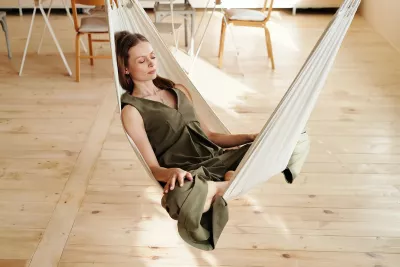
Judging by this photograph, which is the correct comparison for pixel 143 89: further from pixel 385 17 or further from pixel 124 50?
pixel 385 17

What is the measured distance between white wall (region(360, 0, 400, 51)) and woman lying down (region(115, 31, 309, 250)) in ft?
10.4

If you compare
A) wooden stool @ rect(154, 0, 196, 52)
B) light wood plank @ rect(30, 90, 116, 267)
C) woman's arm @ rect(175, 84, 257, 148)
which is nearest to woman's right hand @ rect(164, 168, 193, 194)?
woman's arm @ rect(175, 84, 257, 148)

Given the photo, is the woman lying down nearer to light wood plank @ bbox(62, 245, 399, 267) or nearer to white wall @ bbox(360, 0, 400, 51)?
light wood plank @ bbox(62, 245, 399, 267)

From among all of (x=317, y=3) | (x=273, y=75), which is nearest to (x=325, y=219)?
(x=273, y=75)

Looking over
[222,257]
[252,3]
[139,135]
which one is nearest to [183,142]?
[139,135]

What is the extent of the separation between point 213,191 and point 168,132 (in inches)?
14.4

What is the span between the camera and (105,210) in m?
2.78

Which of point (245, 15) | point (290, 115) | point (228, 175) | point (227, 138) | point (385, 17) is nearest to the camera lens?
point (290, 115)

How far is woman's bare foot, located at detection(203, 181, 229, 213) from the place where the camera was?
6.40ft

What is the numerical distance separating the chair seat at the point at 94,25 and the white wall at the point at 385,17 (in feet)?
8.16

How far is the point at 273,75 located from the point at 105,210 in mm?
2127

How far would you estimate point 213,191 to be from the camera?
1.98m

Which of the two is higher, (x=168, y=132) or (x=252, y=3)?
(x=168, y=132)

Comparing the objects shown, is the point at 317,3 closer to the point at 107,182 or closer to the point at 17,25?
the point at 17,25
